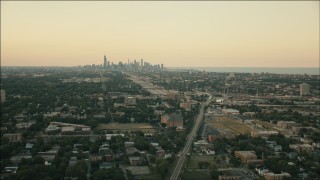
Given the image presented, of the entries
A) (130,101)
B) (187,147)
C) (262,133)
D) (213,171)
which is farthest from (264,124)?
(130,101)

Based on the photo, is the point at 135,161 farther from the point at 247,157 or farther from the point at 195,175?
the point at 247,157

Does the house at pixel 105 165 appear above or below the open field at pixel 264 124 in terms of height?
below

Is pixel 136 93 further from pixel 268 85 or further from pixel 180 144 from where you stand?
pixel 180 144

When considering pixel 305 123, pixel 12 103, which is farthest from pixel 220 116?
pixel 12 103

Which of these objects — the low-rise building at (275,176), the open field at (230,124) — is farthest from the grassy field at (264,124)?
the low-rise building at (275,176)

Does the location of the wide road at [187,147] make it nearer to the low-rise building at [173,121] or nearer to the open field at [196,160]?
the open field at [196,160]

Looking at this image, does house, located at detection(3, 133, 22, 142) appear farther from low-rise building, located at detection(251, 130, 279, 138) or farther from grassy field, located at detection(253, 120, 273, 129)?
grassy field, located at detection(253, 120, 273, 129)
